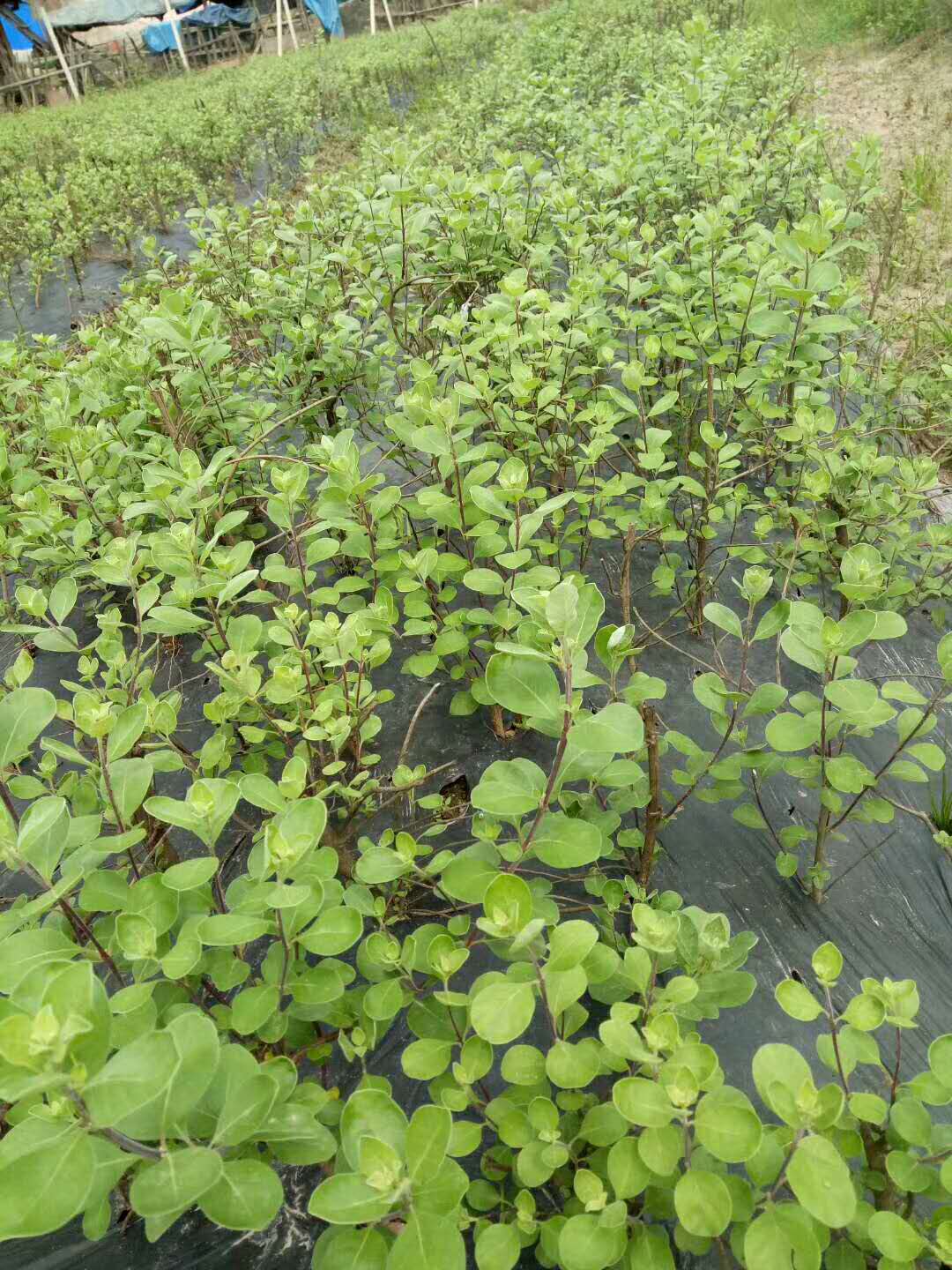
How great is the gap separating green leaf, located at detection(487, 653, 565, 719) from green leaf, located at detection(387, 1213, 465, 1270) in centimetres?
71

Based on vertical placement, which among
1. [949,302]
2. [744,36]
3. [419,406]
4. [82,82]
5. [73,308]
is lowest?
[949,302]

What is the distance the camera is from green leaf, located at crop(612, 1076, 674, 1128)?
974mm

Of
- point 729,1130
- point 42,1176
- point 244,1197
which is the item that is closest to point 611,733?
point 729,1130

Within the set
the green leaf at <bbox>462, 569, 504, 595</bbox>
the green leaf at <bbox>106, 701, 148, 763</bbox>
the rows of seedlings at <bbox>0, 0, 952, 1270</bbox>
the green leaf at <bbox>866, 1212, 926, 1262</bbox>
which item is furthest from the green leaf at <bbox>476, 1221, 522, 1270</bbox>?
the green leaf at <bbox>462, 569, 504, 595</bbox>

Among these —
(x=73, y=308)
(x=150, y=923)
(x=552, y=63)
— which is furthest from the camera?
(x=552, y=63)

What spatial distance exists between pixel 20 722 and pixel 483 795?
79cm

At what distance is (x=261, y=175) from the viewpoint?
1013 cm

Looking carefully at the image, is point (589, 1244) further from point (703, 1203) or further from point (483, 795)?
point (483, 795)

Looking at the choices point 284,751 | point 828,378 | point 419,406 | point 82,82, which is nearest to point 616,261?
point 828,378

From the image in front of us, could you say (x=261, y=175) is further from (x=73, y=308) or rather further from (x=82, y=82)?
(x=82, y=82)

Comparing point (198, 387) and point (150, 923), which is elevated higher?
point (198, 387)

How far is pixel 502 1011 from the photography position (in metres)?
1.05

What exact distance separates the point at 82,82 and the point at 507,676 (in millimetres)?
28258

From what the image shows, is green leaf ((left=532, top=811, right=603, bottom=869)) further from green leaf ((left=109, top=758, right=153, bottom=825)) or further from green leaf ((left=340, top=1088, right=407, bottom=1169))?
green leaf ((left=109, top=758, right=153, bottom=825))
